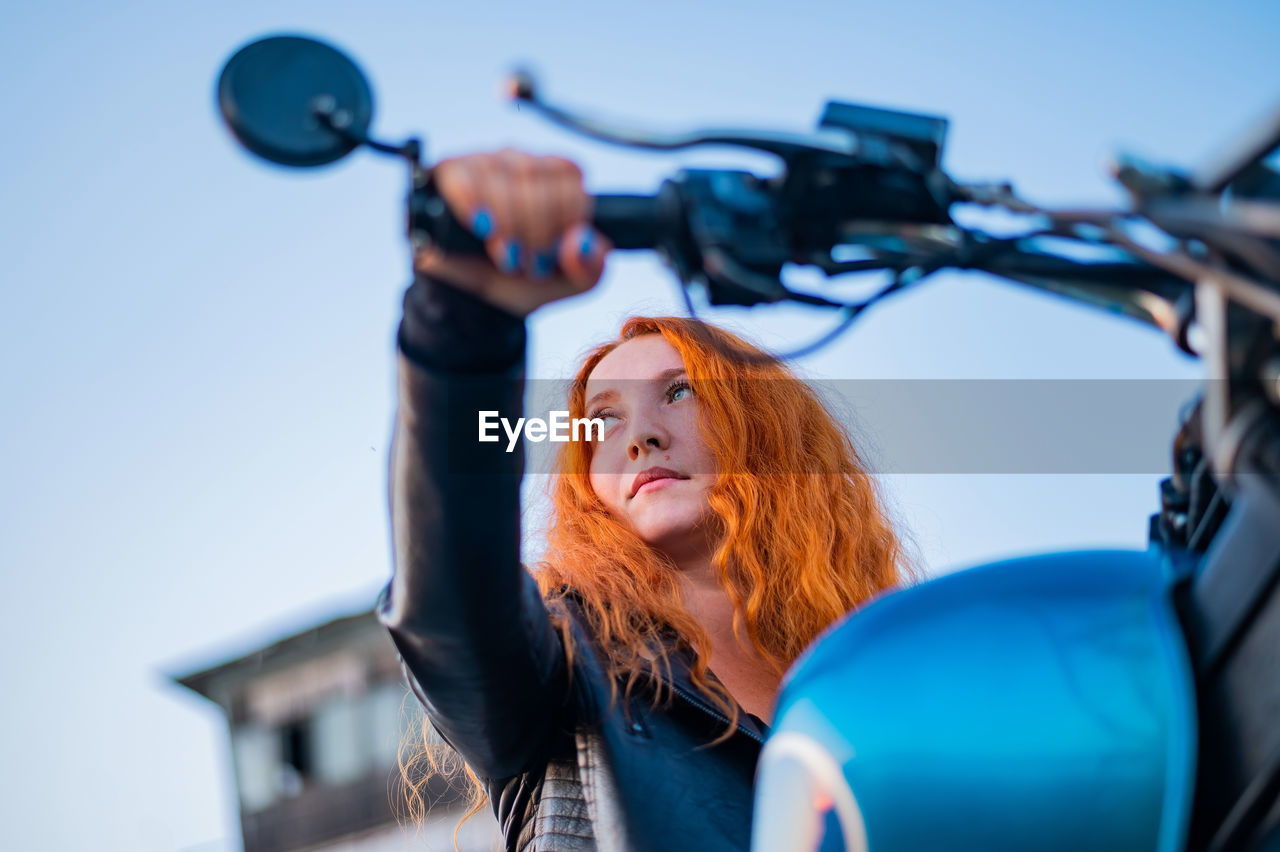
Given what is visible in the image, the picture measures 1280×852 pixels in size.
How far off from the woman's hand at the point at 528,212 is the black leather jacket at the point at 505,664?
0.87ft

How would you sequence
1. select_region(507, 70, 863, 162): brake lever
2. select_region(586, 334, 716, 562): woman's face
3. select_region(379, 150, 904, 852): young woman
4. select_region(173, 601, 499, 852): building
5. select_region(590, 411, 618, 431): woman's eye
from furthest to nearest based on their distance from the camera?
select_region(173, 601, 499, 852): building → select_region(590, 411, 618, 431): woman's eye → select_region(586, 334, 716, 562): woman's face → select_region(379, 150, 904, 852): young woman → select_region(507, 70, 863, 162): brake lever

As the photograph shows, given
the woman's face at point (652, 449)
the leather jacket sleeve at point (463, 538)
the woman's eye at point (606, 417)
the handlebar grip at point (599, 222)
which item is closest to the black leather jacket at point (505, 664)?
the leather jacket sleeve at point (463, 538)

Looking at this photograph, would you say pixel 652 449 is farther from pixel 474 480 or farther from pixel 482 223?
pixel 482 223

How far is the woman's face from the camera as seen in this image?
249 cm

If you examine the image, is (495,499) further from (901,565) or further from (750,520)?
(901,565)

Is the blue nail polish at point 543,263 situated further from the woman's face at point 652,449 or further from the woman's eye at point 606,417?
the woman's eye at point 606,417

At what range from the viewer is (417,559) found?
1483mm

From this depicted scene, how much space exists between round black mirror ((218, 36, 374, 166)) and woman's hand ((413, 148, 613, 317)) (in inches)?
3.3

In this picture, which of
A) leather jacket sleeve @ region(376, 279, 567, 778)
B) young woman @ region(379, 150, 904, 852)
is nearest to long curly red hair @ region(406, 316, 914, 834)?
young woman @ region(379, 150, 904, 852)

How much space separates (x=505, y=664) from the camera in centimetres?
165

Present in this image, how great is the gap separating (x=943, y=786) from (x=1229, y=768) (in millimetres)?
234

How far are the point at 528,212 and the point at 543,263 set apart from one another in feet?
0.14

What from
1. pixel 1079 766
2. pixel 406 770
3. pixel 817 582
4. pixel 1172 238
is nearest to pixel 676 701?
pixel 817 582

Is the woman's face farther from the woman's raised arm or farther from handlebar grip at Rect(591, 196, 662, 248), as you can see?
handlebar grip at Rect(591, 196, 662, 248)
